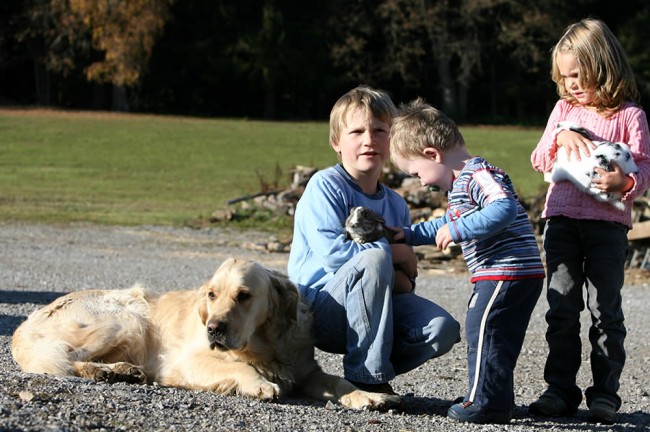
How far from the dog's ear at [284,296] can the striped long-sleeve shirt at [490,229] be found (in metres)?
0.91

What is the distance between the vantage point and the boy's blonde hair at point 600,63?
576 centimetres

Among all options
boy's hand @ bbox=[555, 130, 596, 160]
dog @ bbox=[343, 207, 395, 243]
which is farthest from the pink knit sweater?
dog @ bbox=[343, 207, 395, 243]

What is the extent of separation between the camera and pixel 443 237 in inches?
207

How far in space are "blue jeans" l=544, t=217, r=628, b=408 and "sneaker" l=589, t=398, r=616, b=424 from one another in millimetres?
70

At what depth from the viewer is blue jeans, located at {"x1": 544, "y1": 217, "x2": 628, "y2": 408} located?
578cm

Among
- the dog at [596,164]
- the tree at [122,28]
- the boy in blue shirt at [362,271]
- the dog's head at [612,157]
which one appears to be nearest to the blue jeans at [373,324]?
the boy in blue shirt at [362,271]

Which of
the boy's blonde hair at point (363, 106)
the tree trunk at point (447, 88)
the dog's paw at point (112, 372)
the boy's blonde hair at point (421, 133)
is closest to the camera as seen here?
the boy's blonde hair at point (421, 133)

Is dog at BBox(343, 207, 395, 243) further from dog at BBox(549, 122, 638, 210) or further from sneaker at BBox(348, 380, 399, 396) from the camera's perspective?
dog at BBox(549, 122, 638, 210)

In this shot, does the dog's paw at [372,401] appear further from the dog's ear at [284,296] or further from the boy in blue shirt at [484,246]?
the dog's ear at [284,296]

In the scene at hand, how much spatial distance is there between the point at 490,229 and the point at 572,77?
122 centimetres

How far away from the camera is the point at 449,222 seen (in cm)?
530

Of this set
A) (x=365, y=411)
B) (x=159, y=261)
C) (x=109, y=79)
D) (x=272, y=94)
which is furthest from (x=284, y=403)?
(x=272, y=94)

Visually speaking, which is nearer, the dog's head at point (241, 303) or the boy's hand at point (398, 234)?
the dog's head at point (241, 303)

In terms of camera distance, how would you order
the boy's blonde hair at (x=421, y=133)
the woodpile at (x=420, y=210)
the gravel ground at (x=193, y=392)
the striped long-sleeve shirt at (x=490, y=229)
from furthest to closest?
1. the woodpile at (x=420, y=210)
2. the boy's blonde hair at (x=421, y=133)
3. the striped long-sleeve shirt at (x=490, y=229)
4. the gravel ground at (x=193, y=392)
